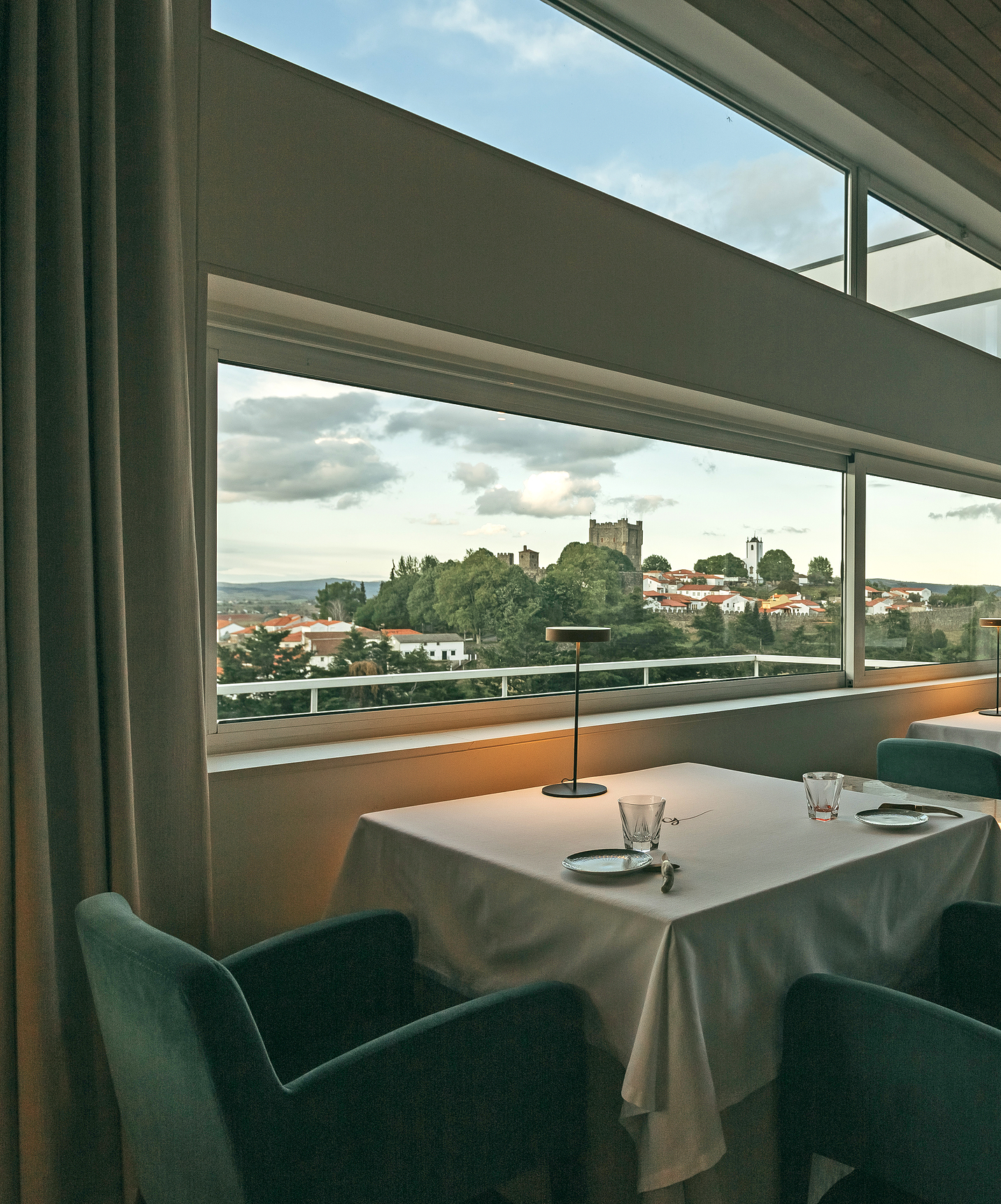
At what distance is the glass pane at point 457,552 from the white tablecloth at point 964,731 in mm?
732

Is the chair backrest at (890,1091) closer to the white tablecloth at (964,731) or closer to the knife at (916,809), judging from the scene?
the knife at (916,809)

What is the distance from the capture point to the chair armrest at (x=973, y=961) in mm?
1711

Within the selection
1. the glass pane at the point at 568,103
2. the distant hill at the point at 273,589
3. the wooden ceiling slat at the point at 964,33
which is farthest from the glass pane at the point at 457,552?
the wooden ceiling slat at the point at 964,33

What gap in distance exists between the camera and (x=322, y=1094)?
112 cm

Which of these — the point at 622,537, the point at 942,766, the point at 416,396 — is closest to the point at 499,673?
the point at 622,537

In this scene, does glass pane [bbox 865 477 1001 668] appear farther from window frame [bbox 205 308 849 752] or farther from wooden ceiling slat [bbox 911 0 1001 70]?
wooden ceiling slat [bbox 911 0 1001 70]

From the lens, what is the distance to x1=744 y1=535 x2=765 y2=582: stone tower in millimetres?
3695

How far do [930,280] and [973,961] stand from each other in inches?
151

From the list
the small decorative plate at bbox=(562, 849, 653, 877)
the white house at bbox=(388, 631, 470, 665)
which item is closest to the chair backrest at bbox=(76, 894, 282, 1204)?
the small decorative plate at bbox=(562, 849, 653, 877)

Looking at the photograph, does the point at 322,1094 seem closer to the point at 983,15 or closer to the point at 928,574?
the point at 983,15

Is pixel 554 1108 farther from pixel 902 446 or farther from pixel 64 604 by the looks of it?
pixel 902 446

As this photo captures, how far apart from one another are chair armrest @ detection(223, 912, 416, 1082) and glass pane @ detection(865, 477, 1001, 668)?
10.9ft

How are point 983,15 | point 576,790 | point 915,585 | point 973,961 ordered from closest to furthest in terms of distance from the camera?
1. point 973,961
2. point 576,790
3. point 983,15
4. point 915,585

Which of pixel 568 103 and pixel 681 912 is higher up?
pixel 568 103
